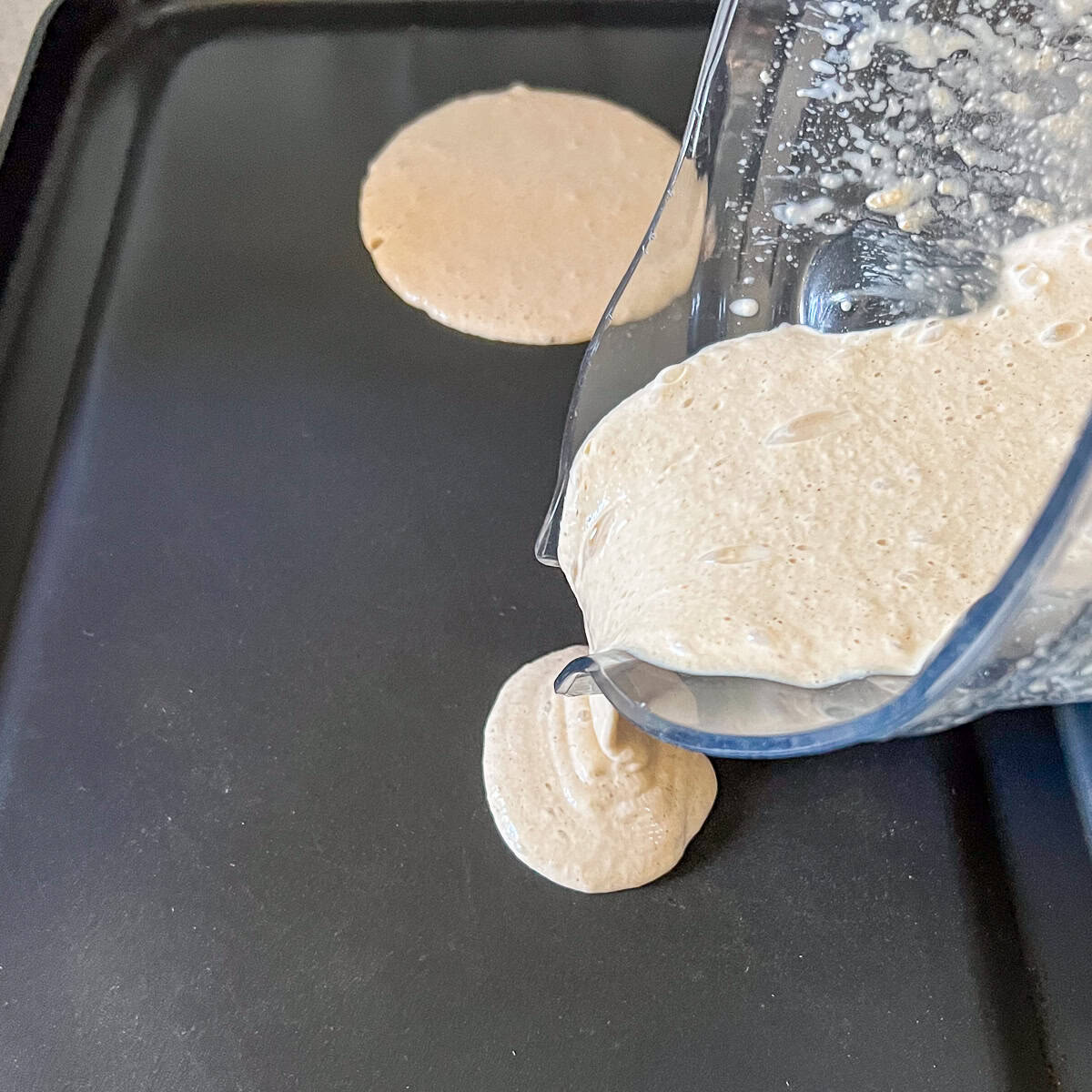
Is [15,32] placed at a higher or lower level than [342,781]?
higher

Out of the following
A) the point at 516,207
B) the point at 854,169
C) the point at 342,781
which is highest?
the point at 854,169

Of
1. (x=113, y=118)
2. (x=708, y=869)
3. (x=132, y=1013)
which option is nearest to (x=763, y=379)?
(x=708, y=869)

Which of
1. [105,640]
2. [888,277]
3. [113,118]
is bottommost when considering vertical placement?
[105,640]

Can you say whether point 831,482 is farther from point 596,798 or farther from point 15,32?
point 15,32

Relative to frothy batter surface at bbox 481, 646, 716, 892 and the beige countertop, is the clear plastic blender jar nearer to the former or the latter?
frothy batter surface at bbox 481, 646, 716, 892

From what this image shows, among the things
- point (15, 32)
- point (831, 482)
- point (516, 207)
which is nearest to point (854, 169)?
point (831, 482)

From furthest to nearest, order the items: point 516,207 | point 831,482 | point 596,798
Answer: point 516,207
point 596,798
point 831,482

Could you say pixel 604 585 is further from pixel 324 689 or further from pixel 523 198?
pixel 523 198
